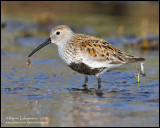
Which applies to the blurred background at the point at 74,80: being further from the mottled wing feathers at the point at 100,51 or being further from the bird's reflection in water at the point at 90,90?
the mottled wing feathers at the point at 100,51

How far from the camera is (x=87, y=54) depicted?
34.2 feet

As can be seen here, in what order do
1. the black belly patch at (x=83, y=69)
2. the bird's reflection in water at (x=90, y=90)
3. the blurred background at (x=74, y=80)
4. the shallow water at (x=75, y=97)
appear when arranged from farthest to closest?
the black belly patch at (x=83, y=69), the bird's reflection in water at (x=90, y=90), the blurred background at (x=74, y=80), the shallow water at (x=75, y=97)

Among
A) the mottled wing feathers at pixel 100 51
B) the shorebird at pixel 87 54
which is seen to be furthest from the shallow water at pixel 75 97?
the mottled wing feathers at pixel 100 51

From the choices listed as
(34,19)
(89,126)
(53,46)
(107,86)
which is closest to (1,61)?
(53,46)

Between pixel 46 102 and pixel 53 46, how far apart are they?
786cm

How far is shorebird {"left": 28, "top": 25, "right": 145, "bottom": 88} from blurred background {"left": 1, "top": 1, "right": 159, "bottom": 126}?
0.56 m

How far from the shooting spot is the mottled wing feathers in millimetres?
10467

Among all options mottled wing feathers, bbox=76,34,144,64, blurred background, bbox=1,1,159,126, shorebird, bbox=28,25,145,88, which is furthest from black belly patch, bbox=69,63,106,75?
blurred background, bbox=1,1,159,126

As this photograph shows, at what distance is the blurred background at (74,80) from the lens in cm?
820

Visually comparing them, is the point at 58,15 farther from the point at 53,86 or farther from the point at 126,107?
the point at 126,107

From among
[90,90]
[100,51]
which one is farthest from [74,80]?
[100,51]

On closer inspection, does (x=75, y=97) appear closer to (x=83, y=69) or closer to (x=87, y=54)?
(x=83, y=69)

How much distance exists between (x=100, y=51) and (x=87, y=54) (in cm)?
38

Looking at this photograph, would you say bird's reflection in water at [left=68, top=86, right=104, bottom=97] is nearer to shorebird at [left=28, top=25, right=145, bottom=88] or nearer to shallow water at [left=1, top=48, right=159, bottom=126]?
shallow water at [left=1, top=48, right=159, bottom=126]
